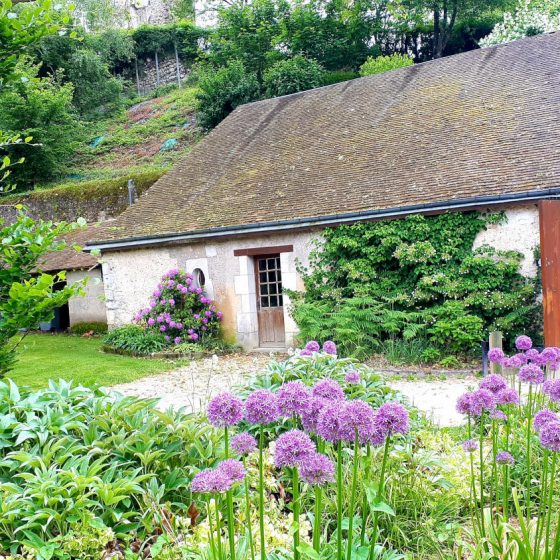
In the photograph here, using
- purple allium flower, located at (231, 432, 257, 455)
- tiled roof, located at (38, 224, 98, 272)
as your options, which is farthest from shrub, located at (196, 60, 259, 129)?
purple allium flower, located at (231, 432, 257, 455)

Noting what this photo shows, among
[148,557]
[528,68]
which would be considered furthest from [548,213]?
[148,557]

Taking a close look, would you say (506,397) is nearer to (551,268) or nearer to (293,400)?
(293,400)

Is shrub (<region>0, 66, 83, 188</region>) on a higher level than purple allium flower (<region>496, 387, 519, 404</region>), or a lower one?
higher

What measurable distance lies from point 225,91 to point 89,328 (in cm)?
1335

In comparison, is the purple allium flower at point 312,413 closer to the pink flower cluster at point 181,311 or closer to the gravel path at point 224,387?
the gravel path at point 224,387

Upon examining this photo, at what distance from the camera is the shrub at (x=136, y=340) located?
1247 centimetres

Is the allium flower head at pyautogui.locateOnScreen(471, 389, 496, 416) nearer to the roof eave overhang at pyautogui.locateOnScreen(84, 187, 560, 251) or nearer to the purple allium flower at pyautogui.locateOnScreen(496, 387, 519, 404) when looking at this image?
the purple allium flower at pyautogui.locateOnScreen(496, 387, 519, 404)

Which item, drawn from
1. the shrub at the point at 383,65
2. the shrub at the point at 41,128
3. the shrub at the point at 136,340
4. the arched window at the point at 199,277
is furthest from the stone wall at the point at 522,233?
the shrub at the point at 41,128

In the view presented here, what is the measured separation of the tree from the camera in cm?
306

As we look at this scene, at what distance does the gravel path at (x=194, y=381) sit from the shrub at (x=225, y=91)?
55.3ft

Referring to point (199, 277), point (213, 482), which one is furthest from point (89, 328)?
point (213, 482)

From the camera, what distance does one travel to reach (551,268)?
8844mm

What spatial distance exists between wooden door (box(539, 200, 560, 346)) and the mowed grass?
6305 millimetres

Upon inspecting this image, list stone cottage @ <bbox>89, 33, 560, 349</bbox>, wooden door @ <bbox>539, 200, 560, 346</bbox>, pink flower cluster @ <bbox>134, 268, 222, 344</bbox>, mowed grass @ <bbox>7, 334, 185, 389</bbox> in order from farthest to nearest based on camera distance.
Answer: pink flower cluster @ <bbox>134, 268, 222, 344</bbox> < stone cottage @ <bbox>89, 33, 560, 349</bbox> < mowed grass @ <bbox>7, 334, 185, 389</bbox> < wooden door @ <bbox>539, 200, 560, 346</bbox>
